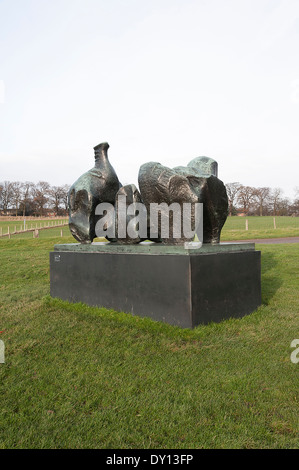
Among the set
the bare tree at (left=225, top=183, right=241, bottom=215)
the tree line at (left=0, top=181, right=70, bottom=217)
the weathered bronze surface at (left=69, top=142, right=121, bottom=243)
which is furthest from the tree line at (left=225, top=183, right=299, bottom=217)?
the weathered bronze surface at (left=69, top=142, right=121, bottom=243)

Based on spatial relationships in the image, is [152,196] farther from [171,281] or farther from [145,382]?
[145,382]

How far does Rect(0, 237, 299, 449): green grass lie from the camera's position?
254 centimetres

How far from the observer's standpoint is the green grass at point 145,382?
100 inches

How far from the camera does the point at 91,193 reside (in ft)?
21.0

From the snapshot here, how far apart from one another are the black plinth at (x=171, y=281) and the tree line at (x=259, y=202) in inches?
2666

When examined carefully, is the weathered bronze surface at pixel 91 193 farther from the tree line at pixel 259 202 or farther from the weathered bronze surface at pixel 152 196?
the tree line at pixel 259 202

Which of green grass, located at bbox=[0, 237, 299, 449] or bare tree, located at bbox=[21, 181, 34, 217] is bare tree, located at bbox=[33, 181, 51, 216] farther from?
green grass, located at bbox=[0, 237, 299, 449]

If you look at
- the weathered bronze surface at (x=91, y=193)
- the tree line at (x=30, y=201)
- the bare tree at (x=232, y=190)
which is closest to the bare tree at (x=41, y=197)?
the tree line at (x=30, y=201)

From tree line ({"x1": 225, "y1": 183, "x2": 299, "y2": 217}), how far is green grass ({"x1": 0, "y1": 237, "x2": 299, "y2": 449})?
69.0 m

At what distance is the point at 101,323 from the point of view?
5.14m

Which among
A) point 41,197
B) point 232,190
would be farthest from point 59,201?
A: point 232,190
